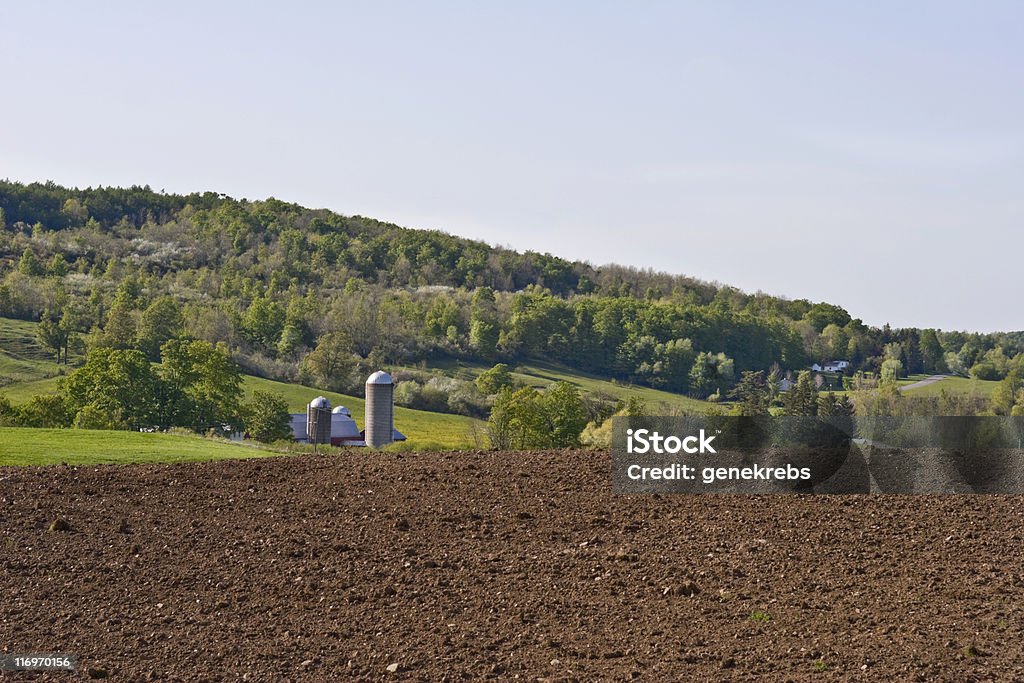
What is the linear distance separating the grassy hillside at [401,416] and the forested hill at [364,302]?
4.99 meters

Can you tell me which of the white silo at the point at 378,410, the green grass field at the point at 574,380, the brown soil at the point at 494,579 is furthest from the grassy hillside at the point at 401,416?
the brown soil at the point at 494,579

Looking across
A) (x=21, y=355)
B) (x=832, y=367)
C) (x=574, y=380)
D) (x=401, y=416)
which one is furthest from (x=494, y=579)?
(x=832, y=367)

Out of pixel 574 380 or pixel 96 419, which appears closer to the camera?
pixel 96 419

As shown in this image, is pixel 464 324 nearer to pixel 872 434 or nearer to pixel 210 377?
pixel 210 377

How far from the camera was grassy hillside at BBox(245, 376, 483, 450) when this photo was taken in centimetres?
7731

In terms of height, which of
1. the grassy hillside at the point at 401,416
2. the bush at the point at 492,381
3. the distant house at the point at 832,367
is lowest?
the grassy hillside at the point at 401,416

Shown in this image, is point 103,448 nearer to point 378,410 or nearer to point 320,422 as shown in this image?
point 378,410

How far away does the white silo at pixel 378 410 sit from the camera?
54.3 meters

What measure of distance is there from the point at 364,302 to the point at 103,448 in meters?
115

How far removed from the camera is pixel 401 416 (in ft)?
275

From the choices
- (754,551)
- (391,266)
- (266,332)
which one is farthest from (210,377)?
(391,266)

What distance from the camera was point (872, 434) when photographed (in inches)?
607

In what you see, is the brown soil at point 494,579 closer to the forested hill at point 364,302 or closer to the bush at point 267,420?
the bush at point 267,420

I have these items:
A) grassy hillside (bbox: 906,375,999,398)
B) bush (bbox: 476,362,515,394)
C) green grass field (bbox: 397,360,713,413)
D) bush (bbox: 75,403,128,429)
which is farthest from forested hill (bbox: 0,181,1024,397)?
bush (bbox: 75,403,128,429)
